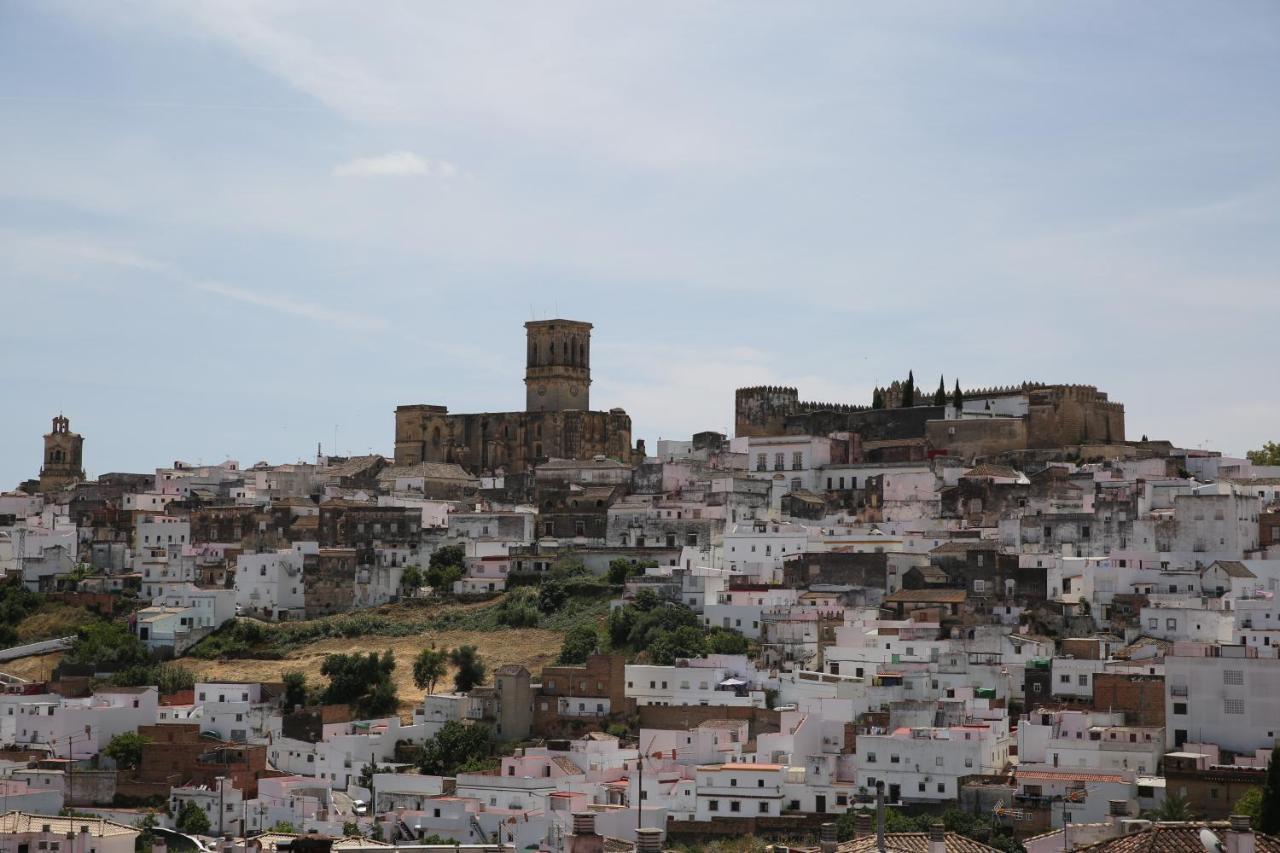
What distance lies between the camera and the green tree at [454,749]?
148 feet

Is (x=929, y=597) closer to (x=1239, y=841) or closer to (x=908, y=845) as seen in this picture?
(x=908, y=845)

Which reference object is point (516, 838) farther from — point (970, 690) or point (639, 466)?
point (639, 466)

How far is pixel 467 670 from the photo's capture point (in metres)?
50.4

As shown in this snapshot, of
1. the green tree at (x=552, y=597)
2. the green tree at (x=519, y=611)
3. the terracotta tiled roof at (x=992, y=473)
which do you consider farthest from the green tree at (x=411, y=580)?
the terracotta tiled roof at (x=992, y=473)

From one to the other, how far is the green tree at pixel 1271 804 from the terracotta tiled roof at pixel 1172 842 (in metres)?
8.39

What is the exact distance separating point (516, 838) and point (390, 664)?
1247 centimetres

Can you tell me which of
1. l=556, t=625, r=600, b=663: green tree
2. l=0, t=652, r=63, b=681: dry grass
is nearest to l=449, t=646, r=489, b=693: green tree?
l=556, t=625, r=600, b=663: green tree

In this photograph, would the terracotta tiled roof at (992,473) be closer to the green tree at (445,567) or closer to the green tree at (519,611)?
the green tree at (519,611)

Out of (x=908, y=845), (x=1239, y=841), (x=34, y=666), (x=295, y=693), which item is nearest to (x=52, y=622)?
(x=34, y=666)

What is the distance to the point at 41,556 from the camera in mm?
63719

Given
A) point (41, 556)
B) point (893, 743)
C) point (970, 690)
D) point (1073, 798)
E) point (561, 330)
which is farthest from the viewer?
point (561, 330)

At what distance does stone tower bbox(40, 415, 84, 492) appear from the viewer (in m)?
83.4

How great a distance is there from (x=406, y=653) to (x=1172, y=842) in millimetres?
32171

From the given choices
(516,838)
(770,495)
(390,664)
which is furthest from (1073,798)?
(770,495)
